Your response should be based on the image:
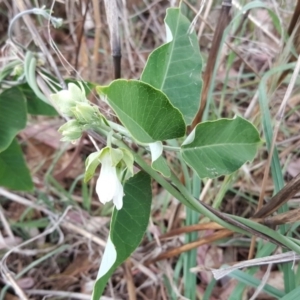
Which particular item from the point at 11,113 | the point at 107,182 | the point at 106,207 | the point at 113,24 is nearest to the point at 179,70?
the point at 113,24

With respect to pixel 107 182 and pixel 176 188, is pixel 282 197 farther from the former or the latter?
pixel 107 182

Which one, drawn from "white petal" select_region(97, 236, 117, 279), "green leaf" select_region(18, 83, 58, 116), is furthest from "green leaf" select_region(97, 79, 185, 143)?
"green leaf" select_region(18, 83, 58, 116)

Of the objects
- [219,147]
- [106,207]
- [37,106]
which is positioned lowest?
[106,207]

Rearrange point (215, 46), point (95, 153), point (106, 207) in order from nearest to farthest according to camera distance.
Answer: point (95, 153) < point (215, 46) < point (106, 207)

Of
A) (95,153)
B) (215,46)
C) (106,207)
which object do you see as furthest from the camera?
(106,207)

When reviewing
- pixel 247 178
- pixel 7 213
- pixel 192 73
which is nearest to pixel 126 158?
pixel 192 73

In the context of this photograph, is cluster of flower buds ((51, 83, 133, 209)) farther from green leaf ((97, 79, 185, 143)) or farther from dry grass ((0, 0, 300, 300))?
dry grass ((0, 0, 300, 300))

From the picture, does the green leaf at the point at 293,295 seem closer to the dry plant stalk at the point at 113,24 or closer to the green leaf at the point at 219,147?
the green leaf at the point at 219,147
